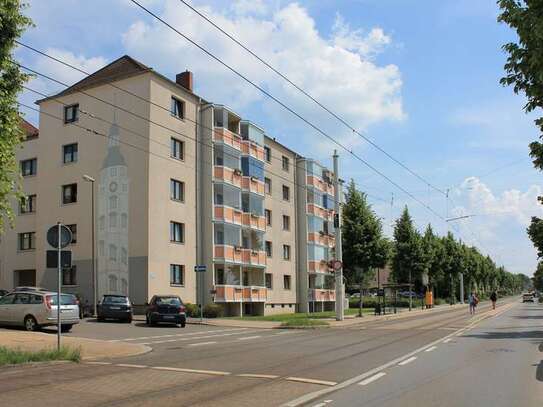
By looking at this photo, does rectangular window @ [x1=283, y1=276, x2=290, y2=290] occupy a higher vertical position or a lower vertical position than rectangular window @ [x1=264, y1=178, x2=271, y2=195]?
lower

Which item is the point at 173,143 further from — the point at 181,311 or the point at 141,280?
the point at 181,311

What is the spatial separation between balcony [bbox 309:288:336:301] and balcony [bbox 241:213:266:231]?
436 inches

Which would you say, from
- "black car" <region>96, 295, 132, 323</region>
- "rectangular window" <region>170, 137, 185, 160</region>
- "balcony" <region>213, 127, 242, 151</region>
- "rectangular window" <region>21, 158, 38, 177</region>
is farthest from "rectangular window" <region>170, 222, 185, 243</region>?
"rectangular window" <region>21, 158, 38, 177</region>

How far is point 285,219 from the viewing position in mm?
55906

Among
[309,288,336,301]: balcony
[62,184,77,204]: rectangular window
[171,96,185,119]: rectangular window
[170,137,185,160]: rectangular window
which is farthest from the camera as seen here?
[309,288,336,301]: balcony

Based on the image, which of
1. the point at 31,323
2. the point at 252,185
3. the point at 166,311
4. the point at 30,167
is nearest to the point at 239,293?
the point at 252,185

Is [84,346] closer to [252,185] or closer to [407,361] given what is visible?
[407,361]

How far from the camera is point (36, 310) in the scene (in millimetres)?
23656

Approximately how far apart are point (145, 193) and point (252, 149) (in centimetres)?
1238

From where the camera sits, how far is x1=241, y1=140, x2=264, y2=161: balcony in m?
46.0

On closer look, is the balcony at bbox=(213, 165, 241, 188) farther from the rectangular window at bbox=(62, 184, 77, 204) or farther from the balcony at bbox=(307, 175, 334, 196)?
the balcony at bbox=(307, 175, 334, 196)

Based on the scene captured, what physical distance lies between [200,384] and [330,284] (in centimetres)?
5047

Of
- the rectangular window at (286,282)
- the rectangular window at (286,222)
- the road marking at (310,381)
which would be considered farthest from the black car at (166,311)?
the rectangular window at (286,222)

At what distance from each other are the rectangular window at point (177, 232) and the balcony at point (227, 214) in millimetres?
2776
